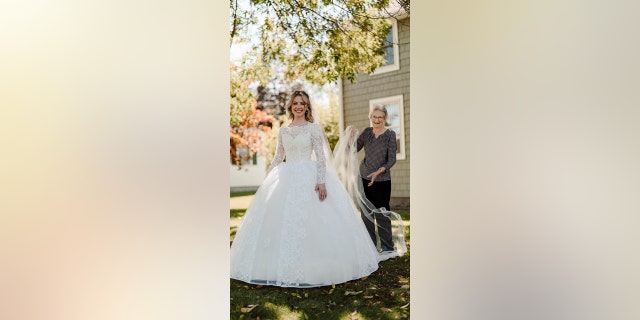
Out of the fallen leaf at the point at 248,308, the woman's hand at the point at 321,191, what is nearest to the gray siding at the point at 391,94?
the woman's hand at the point at 321,191

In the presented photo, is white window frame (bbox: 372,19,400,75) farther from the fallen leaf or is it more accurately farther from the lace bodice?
the fallen leaf

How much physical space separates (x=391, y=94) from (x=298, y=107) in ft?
14.4

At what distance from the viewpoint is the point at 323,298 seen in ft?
8.60

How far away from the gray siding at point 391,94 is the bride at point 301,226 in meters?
3.94

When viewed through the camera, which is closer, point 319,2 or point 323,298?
point 323,298

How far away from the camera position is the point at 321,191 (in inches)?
115

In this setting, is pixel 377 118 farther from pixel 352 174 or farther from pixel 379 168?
pixel 352 174

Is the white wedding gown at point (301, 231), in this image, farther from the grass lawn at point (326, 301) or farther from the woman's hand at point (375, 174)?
the woman's hand at point (375, 174)

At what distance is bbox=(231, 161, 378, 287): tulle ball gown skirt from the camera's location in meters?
2.71

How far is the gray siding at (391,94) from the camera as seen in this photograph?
698cm
